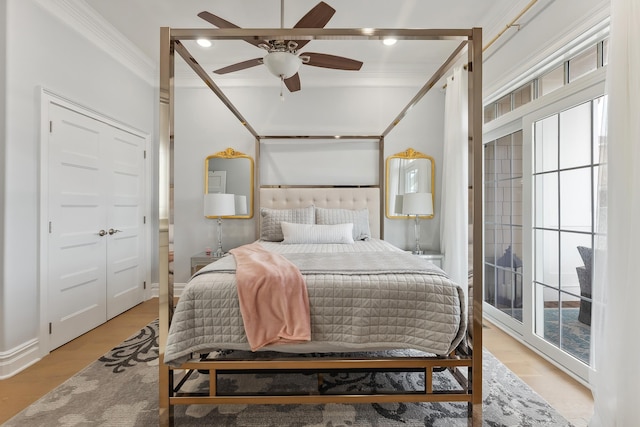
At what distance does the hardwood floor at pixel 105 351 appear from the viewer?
1.80 m

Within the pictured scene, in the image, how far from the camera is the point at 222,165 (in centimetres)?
393

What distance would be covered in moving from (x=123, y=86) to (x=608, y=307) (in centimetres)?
443

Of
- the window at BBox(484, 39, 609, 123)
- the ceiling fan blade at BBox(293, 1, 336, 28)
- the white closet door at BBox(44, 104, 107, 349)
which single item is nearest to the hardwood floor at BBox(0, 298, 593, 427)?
the white closet door at BBox(44, 104, 107, 349)

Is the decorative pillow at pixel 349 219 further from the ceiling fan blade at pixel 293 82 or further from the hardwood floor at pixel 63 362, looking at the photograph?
the hardwood floor at pixel 63 362

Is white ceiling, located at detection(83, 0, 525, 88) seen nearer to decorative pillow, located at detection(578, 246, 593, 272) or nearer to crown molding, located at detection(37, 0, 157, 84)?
crown molding, located at detection(37, 0, 157, 84)

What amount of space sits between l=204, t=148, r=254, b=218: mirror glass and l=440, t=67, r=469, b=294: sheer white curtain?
7.60 ft

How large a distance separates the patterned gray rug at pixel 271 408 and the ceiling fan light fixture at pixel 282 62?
203 centimetres

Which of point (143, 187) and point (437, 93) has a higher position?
point (437, 93)

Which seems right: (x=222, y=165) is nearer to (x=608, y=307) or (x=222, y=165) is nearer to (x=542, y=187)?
(x=542, y=187)

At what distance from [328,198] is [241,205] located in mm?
1072

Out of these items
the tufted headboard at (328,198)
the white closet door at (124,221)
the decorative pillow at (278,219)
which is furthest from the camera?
the tufted headboard at (328,198)

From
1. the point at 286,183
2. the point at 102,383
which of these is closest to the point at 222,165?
the point at 286,183

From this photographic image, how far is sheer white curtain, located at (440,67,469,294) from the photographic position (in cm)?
309

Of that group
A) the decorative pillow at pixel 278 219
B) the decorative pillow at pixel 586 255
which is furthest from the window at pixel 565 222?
the decorative pillow at pixel 278 219
